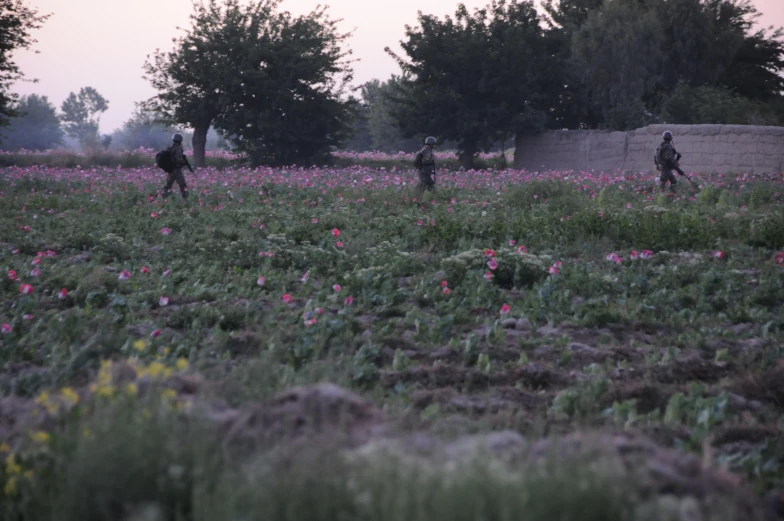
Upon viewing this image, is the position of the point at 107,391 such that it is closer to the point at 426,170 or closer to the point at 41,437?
the point at 41,437

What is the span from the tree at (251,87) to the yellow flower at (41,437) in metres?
26.9

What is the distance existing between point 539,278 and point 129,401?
18.0 ft

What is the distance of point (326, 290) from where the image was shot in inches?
285

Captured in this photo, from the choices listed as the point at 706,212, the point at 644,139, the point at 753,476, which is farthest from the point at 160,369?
the point at 644,139

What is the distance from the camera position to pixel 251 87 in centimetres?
2977

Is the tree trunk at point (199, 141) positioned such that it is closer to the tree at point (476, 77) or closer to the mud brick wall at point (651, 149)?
the tree at point (476, 77)

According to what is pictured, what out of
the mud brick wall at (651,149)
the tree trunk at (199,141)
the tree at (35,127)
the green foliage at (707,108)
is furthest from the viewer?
the tree at (35,127)

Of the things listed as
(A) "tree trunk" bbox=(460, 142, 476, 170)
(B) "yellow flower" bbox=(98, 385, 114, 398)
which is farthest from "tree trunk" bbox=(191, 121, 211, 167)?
(B) "yellow flower" bbox=(98, 385, 114, 398)

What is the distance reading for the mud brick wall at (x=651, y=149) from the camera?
832 inches

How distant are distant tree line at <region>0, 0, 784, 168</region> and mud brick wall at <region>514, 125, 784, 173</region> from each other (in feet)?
3.13

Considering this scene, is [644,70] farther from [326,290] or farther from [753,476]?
[753,476]

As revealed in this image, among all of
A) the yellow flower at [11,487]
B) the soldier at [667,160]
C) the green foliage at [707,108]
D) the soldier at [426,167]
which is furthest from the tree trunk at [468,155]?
the yellow flower at [11,487]

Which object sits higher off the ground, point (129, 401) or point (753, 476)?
point (129, 401)

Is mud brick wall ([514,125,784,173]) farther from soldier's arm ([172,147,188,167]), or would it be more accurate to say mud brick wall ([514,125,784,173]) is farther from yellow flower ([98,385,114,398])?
yellow flower ([98,385,114,398])
